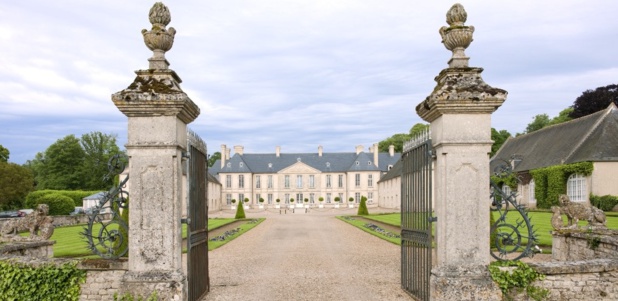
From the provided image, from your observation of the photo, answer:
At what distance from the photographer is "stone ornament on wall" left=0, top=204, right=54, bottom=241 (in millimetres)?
9297

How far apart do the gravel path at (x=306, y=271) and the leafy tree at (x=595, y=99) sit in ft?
105

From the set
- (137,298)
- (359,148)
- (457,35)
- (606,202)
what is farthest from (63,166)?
(457,35)

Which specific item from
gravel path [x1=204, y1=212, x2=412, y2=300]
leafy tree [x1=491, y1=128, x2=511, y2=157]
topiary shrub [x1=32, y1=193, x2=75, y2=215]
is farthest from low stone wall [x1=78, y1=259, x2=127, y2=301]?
leafy tree [x1=491, y1=128, x2=511, y2=157]

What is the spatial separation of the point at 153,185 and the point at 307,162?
58.0 metres

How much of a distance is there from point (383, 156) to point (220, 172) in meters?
20.8

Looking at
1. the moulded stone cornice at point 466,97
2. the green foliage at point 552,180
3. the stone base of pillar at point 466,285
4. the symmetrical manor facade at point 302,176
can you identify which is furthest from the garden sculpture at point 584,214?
the symmetrical manor facade at point 302,176

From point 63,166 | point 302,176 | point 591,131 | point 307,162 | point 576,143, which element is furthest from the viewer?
point 307,162

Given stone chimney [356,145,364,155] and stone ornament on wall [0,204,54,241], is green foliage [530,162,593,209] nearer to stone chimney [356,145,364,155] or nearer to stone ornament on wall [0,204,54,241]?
stone ornament on wall [0,204,54,241]

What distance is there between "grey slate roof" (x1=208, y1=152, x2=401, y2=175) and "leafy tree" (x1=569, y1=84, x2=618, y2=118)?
23.2 m

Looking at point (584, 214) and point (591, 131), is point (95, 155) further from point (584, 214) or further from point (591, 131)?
point (584, 214)

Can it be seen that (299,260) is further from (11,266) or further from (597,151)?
(597,151)

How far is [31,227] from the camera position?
9484 millimetres

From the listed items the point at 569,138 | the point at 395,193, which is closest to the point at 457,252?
the point at 569,138

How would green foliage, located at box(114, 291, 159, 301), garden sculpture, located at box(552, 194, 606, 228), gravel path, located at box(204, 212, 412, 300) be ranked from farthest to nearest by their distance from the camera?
garden sculpture, located at box(552, 194, 606, 228) < gravel path, located at box(204, 212, 412, 300) < green foliage, located at box(114, 291, 159, 301)
